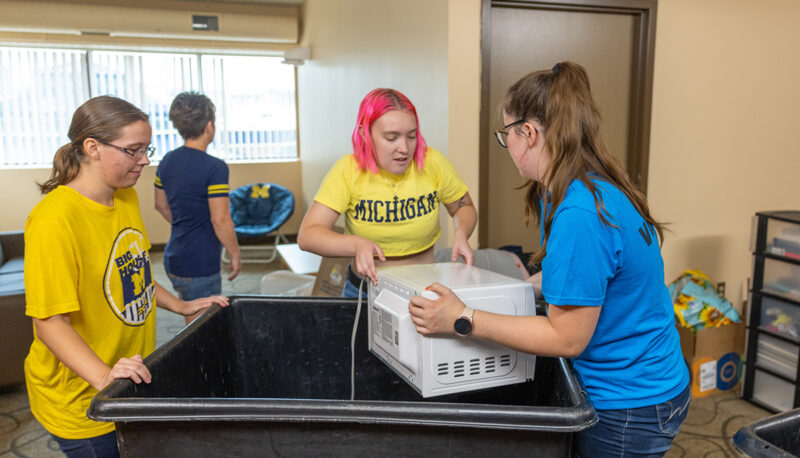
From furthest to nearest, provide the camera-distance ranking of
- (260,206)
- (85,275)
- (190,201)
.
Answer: (260,206) → (190,201) → (85,275)

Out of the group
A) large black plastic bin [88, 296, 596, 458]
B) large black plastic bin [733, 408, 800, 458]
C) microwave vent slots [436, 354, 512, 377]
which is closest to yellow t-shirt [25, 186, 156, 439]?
large black plastic bin [88, 296, 596, 458]

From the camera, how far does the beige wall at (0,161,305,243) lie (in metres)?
6.10

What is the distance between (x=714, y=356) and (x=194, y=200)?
276cm

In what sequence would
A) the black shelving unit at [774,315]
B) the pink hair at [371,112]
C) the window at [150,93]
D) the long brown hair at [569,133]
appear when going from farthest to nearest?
the window at [150,93], the black shelving unit at [774,315], the pink hair at [371,112], the long brown hair at [569,133]

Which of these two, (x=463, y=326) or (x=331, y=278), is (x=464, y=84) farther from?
(x=463, y=326)

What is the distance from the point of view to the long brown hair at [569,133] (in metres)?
1.06

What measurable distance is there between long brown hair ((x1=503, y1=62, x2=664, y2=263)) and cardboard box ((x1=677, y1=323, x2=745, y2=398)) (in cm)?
229

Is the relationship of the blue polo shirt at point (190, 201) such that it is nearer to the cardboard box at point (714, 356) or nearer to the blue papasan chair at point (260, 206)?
the cardboard box at point (714, 356)

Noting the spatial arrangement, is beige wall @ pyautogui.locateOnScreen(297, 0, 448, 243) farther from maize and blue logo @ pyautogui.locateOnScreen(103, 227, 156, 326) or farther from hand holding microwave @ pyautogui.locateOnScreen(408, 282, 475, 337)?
hand holding microwave @ pyautogui.locateOnScreen(408, 282, 475, 337)

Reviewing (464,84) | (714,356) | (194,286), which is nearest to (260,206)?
(194,286)

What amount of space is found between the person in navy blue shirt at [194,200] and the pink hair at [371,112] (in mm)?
1064

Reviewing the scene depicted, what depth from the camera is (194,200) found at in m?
2.62

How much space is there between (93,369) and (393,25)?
118 inches

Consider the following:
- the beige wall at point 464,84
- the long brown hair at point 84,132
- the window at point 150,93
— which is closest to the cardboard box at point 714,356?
the beige wall at point 464,84
